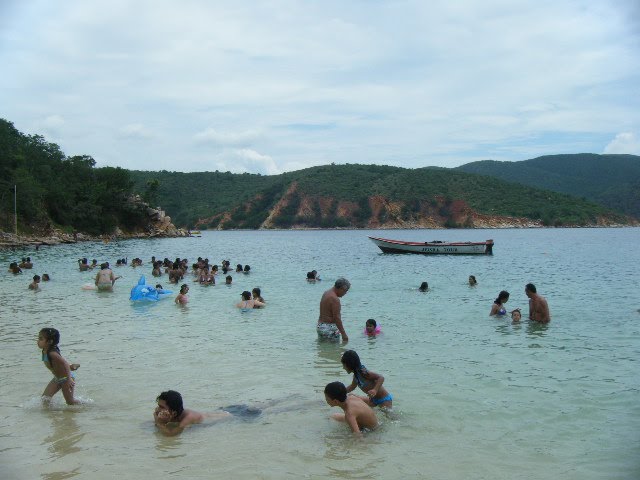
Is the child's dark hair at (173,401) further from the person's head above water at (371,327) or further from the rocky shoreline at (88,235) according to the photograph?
the rocky shoreline at (88,235)

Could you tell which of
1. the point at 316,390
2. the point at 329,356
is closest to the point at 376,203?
the point at 329,356

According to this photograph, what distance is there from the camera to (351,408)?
23.4ft

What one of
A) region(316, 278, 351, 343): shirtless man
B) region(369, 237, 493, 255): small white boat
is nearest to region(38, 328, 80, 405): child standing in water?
region(316, 278, 351, 343): shirtless man

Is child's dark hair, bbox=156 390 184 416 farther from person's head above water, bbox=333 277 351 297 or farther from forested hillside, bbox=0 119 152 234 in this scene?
forested hillside, bbox=0 119 152 234

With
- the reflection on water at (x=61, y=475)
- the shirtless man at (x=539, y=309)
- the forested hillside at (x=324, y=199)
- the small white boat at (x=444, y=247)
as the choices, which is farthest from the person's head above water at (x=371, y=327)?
the forested hillside at (x=324, y=199)

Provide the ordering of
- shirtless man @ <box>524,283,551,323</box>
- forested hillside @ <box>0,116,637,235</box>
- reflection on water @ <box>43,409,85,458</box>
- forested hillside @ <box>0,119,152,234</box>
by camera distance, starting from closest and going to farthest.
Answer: reflection on water @ <box>43,409,85,458</box> → shirtless man @ <box>524,283,551,323</box> → forested hillside @ <box>0,119,152,234</box> → forested hillside @ <box>0,116,637,235</box>

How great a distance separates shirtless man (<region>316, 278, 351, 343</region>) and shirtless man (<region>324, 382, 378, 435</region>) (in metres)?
3.50

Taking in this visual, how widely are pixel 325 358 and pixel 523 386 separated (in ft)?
12.2

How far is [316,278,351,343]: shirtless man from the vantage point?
11.3 metres

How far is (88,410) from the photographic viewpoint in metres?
8.05

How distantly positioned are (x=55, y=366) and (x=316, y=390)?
382cm

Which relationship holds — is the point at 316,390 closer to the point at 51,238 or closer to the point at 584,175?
the point at 51,238

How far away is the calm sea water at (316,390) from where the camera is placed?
6.32 metres

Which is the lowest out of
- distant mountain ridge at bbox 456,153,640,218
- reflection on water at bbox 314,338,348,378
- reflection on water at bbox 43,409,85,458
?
reflection on water at bbox 43,409,85,458
